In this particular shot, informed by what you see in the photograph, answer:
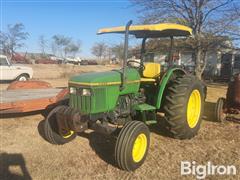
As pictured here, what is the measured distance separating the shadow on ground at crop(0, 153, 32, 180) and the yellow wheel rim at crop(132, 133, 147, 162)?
1562 millimetres

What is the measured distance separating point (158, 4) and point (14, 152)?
1136cm

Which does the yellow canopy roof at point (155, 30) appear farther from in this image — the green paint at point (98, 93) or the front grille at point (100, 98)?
the front grille at point (100, 98)

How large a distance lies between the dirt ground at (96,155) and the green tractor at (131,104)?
0.70ft

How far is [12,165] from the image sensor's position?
4.93 m

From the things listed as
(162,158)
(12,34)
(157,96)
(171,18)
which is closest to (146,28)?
(157,96)

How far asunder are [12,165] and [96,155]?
1.34 m

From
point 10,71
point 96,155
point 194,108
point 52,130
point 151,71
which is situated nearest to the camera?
point 96,155

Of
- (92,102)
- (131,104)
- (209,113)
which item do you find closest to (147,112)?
(131,104)

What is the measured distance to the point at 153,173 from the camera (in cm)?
467

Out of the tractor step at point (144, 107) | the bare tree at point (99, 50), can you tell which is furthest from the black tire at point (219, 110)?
the bare tree at point (99, 50)

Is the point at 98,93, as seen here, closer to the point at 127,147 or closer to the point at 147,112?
the point at 127,147

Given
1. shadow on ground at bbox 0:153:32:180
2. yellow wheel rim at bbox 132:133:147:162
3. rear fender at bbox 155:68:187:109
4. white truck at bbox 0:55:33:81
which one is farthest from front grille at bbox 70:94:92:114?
white truck at bbox 0:55:33:81

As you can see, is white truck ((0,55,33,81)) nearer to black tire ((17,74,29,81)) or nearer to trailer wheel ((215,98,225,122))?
black tire ((17,74,29,81))

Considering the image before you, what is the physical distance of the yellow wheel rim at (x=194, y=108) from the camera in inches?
254
